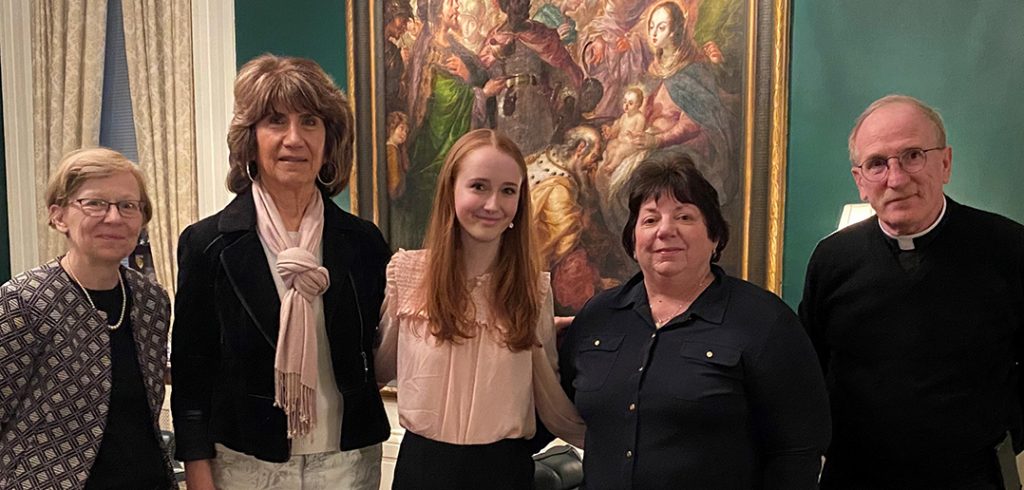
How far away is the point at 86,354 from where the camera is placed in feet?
6.54

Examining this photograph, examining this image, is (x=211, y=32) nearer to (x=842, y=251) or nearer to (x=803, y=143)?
(x=803, y=143)

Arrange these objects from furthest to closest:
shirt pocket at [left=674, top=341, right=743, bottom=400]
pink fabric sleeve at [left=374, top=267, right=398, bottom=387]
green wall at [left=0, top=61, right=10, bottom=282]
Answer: green wall at [left=0, top=61, right=10, bottom=282] → pink fabric sleeve at [left=374, top=267, right=398, bottom=387] → shirt pocket at [left=674, top=341, right=743, bottom=400]

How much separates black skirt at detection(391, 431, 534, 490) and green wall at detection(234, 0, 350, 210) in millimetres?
2437

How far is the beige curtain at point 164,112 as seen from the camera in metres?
4.50

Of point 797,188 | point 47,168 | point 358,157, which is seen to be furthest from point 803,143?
point 47,168

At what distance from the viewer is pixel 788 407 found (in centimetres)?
178

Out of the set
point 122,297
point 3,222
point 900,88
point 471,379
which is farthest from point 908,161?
point 3,222

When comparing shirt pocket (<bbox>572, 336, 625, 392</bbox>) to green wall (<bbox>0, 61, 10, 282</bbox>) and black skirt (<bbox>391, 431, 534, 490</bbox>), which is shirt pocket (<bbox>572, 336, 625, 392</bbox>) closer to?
black skirt (<bbox>391, 431, 534, 490</bbox>)

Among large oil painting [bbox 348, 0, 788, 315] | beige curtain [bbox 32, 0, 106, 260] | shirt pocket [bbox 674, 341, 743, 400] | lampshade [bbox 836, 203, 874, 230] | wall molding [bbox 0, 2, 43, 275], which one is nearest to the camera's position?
shirt pocket [bbox 674, 341, 743, 400]

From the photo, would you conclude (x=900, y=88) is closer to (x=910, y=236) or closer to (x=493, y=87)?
(x=910, y=236)

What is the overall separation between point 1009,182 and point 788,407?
6.07 feet

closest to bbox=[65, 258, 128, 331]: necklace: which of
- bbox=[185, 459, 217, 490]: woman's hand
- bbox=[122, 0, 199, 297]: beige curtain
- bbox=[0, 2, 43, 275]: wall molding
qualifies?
bbox=[185, 459, 217, 490]: woman's hand

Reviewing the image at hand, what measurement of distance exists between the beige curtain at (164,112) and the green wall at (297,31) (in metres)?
0.33

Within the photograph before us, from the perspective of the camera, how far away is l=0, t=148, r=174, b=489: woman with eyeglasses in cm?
195
